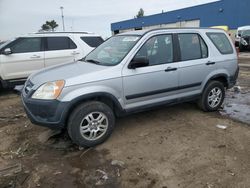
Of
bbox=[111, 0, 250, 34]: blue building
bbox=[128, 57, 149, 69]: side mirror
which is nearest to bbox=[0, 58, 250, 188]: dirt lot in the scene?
bbox=[128, 57, 149, 69]: side mirror

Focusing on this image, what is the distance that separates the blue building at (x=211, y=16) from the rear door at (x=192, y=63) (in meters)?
25.5

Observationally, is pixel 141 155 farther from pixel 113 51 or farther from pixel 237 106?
pixel 237 106

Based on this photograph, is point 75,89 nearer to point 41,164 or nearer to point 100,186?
point 41,164

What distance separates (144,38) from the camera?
15.6 ft

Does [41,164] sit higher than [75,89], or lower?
lower

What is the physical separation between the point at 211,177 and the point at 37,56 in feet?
21.3

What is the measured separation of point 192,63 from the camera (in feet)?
17.3

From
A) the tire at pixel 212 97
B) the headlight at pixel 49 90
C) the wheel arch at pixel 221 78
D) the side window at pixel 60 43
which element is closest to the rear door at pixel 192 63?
the wheel arch at pixel 221 78

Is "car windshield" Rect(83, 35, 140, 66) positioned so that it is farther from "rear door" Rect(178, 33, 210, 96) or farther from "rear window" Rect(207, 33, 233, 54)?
"rear window" Rect(207, 33, 233, 54)

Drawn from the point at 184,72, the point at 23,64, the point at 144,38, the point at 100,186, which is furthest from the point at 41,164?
the point at 23,64

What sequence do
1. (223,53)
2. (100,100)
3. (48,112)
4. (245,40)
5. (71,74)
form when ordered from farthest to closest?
(245,40) < (223,53) < (100,100) < (71,74) < (48,112)

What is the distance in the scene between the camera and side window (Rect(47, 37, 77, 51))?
27.9 feet

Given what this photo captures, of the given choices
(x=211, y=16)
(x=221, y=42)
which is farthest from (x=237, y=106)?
(x=211, y=16)

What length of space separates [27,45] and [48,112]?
4.86 metres
